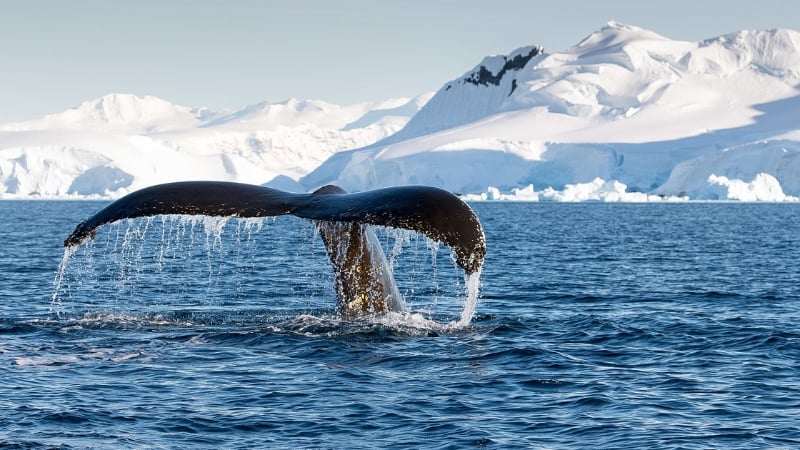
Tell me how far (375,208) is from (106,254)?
2904cm

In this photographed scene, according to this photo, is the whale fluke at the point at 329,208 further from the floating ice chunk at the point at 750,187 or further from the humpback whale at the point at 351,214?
the floating ice chunk at the point at 750,187

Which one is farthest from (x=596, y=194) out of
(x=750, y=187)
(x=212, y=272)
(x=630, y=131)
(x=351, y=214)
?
(x=351, y=214)

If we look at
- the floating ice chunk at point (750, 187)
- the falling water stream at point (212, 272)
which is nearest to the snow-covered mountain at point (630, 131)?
the floating ice chunk at point (750, 187)

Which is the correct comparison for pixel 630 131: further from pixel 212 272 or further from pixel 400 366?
pixel 400 366

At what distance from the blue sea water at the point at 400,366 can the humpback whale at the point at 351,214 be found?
335mm

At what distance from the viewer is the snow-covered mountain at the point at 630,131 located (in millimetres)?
104688

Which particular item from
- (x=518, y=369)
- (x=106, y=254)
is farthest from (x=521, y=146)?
(x=518, y=369)

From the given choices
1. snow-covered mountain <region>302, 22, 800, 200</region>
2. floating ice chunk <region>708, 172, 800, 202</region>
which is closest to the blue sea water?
floating ice chunk <region>708, 172, 800, 202</region>

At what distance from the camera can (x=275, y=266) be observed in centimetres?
2878

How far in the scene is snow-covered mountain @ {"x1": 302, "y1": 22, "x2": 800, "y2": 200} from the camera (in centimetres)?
10469

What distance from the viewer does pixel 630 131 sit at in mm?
143125

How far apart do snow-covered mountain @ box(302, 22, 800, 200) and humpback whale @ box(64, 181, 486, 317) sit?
83.5 meters

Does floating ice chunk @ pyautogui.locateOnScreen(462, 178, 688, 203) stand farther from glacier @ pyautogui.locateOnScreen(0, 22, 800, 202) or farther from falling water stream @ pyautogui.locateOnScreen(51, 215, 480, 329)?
falling water stream @ pyautogui.locateOnScreen(51, 215, 480, 329)

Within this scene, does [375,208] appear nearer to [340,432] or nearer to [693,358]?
[340,432]
